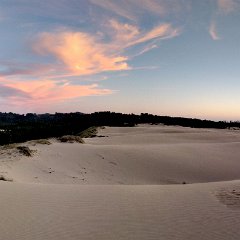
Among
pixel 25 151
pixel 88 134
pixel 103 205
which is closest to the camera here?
pixel 103 205

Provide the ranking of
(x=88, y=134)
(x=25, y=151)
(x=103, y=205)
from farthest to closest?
1. (x=88, y=134)
2. (x=25, y=151)
3. (x=103, y=205)

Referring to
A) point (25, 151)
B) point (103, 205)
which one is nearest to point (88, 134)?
point (25, 151)

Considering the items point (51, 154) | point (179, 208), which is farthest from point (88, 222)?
point (51, 154)

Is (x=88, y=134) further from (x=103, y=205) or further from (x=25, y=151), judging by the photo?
(x=103, y=205)

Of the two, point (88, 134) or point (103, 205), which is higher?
point (88, 134)

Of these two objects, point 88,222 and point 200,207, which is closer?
point 88,222

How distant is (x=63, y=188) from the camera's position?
1319 cm

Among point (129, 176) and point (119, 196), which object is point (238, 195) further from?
point (129, 176)

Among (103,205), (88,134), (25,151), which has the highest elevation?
(88,134)

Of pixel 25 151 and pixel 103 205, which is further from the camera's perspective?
pixel 25 151

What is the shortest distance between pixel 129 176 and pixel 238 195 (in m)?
10.1

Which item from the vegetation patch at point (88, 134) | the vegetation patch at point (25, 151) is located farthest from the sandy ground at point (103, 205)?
the vegetation patch at point (88, 134)

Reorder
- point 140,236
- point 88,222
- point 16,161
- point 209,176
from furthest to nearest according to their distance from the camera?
point 209,176 → point 16,161 → point 88,222 → point 140,236

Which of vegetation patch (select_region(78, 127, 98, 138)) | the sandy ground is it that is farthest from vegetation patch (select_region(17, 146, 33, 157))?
vegetation patch (select_region(78, 127, 98, 138))
